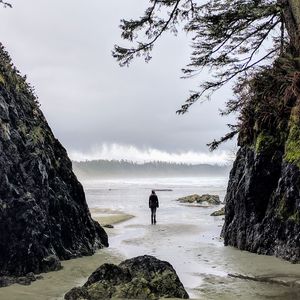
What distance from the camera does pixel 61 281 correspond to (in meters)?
9.08

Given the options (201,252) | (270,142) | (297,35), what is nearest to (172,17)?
(297,35)

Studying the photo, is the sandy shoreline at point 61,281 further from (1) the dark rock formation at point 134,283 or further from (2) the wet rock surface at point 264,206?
(2) the wet rock surface at point 264,206

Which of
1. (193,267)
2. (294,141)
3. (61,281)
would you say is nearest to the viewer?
(61,281)

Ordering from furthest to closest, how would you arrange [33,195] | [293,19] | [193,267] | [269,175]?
[269,175], [293,19], [33,195], [193,267]

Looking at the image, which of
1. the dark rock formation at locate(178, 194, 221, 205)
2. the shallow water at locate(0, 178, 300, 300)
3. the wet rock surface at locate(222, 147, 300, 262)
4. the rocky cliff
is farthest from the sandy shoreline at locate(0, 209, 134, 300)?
the dark rock formation at locate(178, 194, 221, 205)

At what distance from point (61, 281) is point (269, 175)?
7339 millimetres

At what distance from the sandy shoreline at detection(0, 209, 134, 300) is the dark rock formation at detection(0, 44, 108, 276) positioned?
1.26ft

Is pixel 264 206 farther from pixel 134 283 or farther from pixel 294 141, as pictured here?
pixel 134 283

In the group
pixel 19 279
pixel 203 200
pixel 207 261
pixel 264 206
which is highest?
pixel 264 206

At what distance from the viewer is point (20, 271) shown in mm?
9445

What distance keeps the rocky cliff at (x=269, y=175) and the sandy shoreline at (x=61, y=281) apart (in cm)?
429

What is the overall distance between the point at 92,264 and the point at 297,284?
538 cm

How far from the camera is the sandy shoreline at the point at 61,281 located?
7.56 m

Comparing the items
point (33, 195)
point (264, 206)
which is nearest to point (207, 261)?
point (264, 206)
